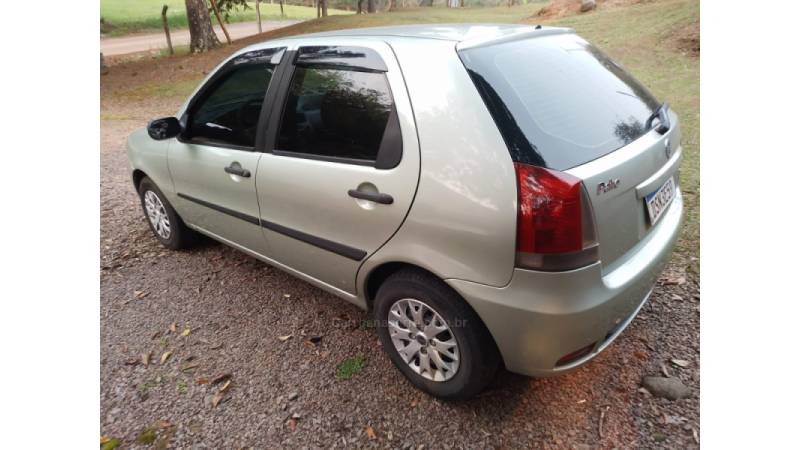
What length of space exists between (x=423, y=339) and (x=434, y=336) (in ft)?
0.25

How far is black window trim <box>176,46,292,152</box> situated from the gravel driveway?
42.2 inches

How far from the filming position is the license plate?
2076 mm

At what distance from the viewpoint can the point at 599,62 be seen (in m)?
2.43

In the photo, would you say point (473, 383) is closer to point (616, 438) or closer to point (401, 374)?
point (401, 374)

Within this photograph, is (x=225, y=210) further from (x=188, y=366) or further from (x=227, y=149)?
(x=188, y=366)

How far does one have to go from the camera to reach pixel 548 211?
67.6 inches

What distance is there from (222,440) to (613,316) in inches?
73.7

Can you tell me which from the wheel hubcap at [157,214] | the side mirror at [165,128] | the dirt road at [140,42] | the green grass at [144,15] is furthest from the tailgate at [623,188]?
the green grass at [144,15]

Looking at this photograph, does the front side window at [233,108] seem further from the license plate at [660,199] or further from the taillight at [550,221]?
the license plate at [660,199]

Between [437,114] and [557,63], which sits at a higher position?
[557,63]

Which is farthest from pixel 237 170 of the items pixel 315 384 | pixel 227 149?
pixel 315 384

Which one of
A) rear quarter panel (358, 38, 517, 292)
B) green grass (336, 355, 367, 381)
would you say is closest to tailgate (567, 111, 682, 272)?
rear quarter panel (358, 38, 517, 292)

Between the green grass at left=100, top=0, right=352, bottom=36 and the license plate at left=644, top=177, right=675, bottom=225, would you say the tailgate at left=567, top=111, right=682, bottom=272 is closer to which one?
the license plate at left=644, top=177, right=675, bottom=225

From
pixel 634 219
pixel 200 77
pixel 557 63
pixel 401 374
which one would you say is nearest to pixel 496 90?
pixel 557 63
